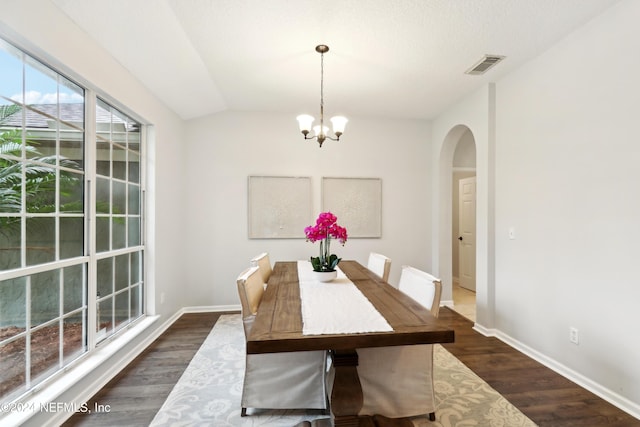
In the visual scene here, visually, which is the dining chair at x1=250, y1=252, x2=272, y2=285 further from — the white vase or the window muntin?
the window muntin

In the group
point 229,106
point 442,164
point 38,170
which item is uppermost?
point 229,106

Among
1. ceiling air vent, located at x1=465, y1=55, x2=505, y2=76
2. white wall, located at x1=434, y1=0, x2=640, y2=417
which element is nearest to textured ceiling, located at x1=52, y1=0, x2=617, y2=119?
ceiling air vent, located at x1=465, y1=55, x2=505, y2=76

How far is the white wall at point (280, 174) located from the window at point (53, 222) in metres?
1.20

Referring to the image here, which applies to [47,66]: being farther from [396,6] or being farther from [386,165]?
[386,165]

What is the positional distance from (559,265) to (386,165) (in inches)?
89.8

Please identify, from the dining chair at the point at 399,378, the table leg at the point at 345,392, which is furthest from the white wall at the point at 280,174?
the table leg at the point at 345,392

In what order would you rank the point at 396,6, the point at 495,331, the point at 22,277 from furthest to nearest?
the point at 495,331 < the point at 396,6 < the point at 22,277

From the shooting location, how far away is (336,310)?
1.54m

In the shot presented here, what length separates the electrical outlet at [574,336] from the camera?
2123 mm

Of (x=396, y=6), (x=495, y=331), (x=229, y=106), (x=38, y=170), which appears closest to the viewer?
(x=38, y=170)

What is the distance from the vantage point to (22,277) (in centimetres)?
154

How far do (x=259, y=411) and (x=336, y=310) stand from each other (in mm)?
897

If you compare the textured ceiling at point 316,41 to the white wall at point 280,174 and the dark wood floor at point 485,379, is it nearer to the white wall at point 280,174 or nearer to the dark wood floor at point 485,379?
the white wall at point 280,174

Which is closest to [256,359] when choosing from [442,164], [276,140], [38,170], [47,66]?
[38,170]
